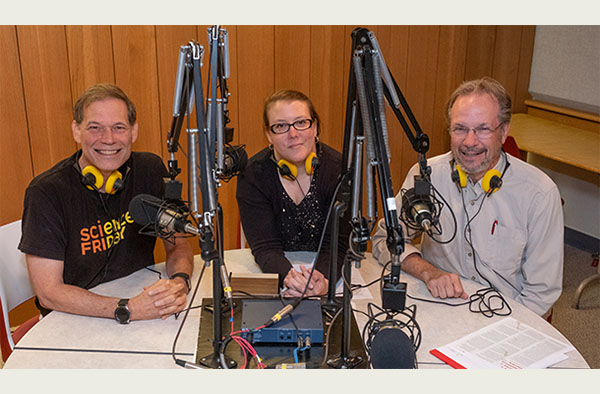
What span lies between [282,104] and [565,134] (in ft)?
8.89

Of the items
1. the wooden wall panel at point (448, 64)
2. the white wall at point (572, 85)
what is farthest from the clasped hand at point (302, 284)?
the white wall at point (572, 85)

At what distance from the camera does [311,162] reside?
272cm

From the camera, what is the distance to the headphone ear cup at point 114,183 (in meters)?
2.45

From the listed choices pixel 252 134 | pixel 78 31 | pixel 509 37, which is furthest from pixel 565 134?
pixel 78 31

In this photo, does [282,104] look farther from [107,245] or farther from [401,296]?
[401,296]

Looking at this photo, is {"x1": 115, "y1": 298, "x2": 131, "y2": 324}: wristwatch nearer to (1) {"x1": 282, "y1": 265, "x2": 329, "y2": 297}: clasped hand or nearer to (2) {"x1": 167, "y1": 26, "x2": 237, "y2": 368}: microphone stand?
(2) {"x1": 167, "y1": 26, "x2": 237, "y2": 368}: microphone stand

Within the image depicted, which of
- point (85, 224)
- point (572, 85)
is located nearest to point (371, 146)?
point (85, 224)

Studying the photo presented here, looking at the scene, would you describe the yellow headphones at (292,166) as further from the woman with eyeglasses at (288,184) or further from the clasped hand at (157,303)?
the clasped hand at (157,303)

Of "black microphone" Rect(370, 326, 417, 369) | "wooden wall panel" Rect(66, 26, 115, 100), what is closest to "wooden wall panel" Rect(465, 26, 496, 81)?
"wooden wall panel" Rect(66, 26, 115, 100)

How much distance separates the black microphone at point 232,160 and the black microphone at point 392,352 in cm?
75

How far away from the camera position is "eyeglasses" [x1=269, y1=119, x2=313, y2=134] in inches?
107

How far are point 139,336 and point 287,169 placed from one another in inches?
38.1

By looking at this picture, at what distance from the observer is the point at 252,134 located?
13.3 feet

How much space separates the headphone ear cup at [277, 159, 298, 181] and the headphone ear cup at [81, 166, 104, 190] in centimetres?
74
